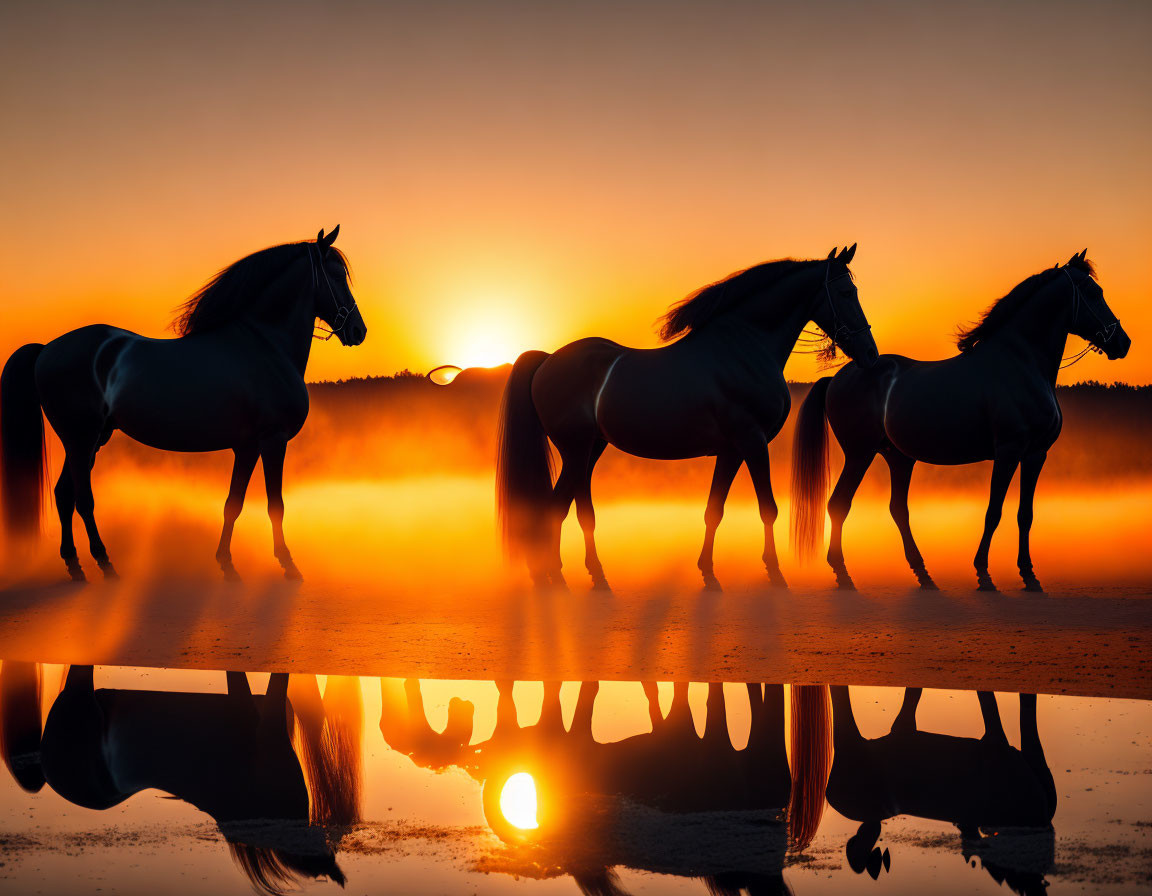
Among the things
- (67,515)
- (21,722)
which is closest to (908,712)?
(21,722)

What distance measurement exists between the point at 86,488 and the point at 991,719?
30.9 feet

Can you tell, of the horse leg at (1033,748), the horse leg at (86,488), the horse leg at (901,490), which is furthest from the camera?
the horse leg at (901,490)

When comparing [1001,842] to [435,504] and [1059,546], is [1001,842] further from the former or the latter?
[435,504]

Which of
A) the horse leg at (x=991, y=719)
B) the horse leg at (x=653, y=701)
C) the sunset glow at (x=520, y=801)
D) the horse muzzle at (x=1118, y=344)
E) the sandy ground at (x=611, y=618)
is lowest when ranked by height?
the sandy ground at (x=611, y=618)

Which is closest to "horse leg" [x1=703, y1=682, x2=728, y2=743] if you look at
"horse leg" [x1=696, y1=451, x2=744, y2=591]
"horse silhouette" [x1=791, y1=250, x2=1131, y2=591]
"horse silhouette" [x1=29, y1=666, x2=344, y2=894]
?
"horse silhouette" [x1=29, y1=666, x2=344, y2=894]

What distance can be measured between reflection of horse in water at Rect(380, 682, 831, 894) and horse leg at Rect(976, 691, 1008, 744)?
2.61 feet

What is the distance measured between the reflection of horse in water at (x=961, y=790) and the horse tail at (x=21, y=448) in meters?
9.10

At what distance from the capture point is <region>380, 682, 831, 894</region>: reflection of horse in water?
3.47 meters

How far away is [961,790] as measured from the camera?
426 centimetres

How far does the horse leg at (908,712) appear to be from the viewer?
212 inches

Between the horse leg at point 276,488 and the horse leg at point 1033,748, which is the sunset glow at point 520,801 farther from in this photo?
the horse leg at point 276,488

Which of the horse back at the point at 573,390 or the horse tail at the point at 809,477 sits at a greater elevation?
the horse back at the point at 573,390

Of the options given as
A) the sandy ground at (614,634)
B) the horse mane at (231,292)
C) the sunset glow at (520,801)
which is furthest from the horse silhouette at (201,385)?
the sunset glow at (520,801)

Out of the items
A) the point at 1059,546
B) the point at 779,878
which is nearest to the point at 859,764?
the point at 779,878
